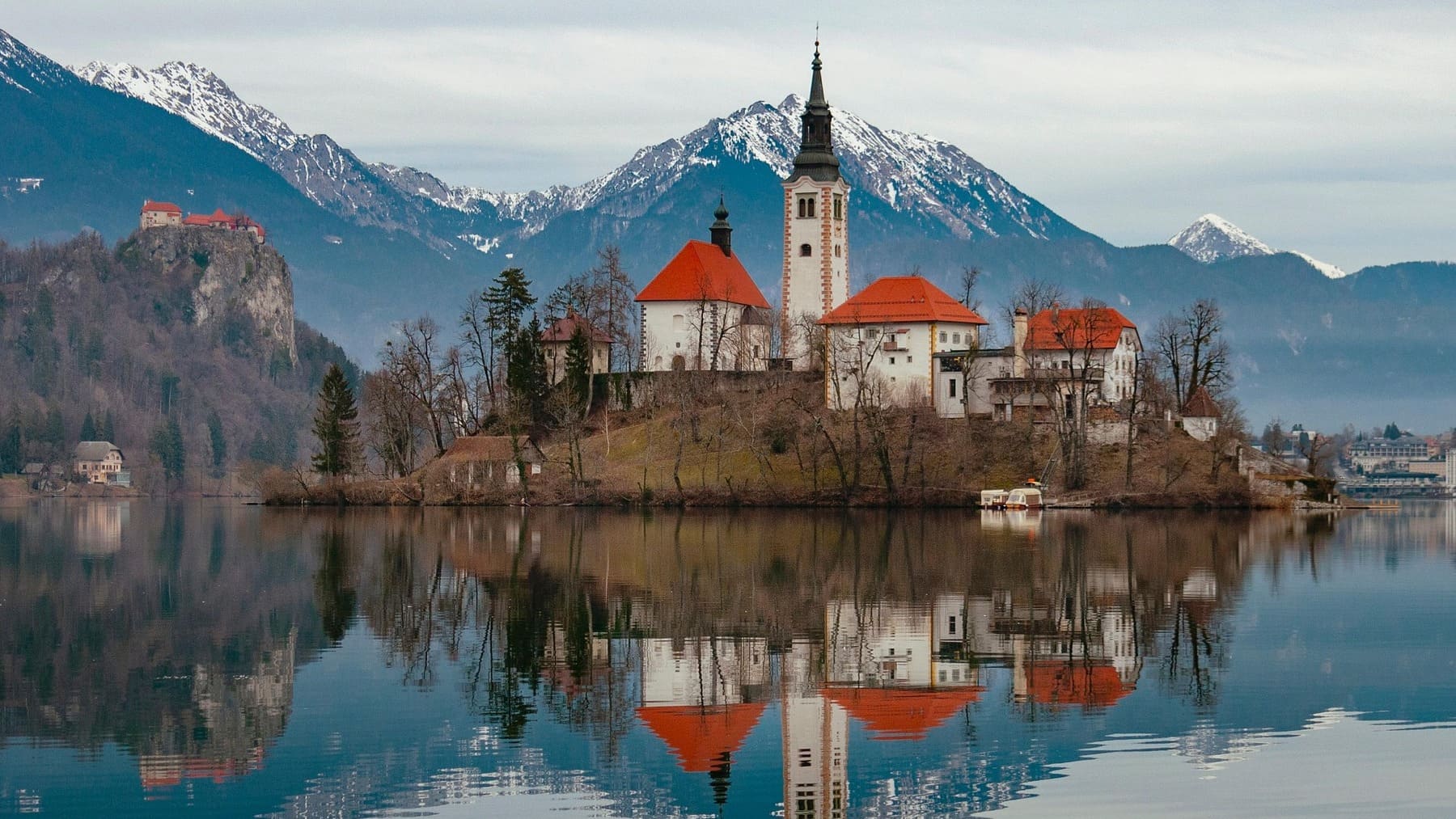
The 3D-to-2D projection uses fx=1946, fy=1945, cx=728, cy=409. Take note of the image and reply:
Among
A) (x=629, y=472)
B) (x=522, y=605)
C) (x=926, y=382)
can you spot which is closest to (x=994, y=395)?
(x=926, y=382)

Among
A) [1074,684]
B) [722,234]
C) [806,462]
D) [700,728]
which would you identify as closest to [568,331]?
[722,234]

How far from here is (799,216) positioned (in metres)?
118

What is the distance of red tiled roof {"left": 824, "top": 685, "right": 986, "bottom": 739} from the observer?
30.2 m

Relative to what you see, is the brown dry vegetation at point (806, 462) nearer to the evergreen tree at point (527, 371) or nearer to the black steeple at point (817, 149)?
the evergreen tree at point (527, 371)

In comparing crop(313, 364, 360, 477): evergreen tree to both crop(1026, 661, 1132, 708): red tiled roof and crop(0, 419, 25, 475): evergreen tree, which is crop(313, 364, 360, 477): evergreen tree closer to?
crop(1026, 661, 1132, 708): red tiled roof

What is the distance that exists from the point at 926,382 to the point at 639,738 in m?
76.6

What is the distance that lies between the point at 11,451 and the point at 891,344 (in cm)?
11998

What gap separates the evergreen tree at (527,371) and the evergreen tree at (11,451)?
99775 mm

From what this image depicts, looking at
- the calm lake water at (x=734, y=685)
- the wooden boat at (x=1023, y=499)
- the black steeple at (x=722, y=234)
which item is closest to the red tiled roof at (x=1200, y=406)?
the wooden boat at (x=1023, y=499)

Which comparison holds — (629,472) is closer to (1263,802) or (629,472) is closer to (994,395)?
(994,395)

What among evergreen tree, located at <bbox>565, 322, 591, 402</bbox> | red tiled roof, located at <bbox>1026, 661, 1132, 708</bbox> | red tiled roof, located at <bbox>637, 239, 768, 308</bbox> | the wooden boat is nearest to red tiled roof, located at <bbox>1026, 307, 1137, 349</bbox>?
the wooden boat

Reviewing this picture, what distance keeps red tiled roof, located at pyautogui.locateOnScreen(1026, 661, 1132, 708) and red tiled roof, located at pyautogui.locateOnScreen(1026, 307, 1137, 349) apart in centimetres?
6637

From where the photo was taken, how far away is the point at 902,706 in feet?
105

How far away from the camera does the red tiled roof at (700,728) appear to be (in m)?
28.6
